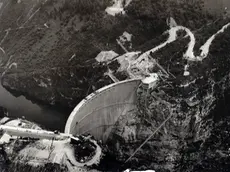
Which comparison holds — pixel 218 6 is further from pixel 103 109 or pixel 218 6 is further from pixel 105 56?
pixel 103 109

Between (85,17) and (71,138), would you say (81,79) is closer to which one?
(85,17)

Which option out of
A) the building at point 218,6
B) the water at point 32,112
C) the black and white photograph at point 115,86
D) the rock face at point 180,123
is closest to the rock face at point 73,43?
the black and white photograph at point 115,86

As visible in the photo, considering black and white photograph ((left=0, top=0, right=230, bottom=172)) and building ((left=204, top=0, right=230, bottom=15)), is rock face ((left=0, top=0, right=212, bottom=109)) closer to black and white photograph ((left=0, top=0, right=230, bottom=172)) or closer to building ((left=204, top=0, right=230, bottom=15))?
black and white photograph ((left=0, top=0, right=230, bottom=172))

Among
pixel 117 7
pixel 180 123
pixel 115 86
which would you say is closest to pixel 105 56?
pixel 117 7

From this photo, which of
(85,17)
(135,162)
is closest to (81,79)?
(85,17)

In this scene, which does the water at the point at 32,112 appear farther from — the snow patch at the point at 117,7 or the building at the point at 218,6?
the building at the point at 218,6

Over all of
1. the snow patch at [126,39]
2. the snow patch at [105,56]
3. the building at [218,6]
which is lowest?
the snow patch at [105,56]
